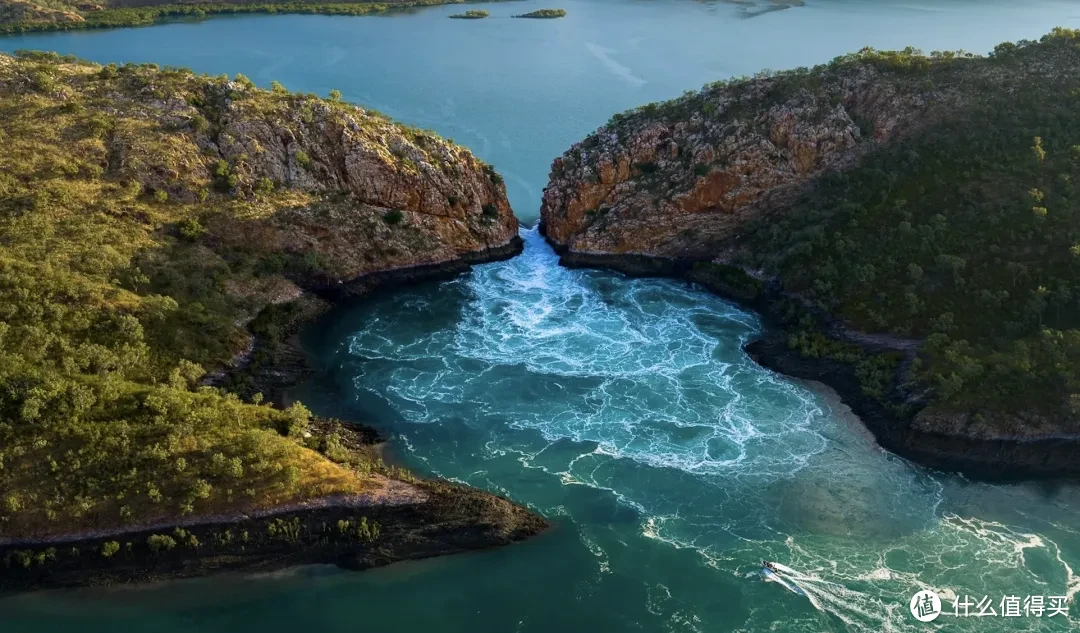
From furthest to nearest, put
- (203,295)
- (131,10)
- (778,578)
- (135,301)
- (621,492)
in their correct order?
(131,10)
(203,295)
(135,301)
(621,492)
(778,578)

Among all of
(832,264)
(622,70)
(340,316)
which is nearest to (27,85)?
(340,316)

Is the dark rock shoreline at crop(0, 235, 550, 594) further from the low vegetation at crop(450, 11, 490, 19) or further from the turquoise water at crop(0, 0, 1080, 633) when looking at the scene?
the low vegetation at crop(450, 11, 490, 19)

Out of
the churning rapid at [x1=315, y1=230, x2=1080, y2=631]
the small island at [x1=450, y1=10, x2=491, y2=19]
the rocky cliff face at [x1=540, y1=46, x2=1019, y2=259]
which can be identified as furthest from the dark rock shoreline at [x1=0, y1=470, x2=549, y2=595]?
the small island at [x1=450, y1=10, x2=491, y2=19]

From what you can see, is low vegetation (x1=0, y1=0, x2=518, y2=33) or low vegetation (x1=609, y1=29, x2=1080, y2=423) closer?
low vegetation (x1=609, y1=29, x2=1080, y2=423)

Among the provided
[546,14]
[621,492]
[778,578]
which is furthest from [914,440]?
[546,14]

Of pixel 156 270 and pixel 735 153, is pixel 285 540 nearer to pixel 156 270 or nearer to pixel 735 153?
pixel 156 270

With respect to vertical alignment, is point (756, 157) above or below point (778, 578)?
above

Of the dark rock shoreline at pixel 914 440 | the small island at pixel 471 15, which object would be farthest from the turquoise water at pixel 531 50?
the dark rock shoreline at pixel 914 440
